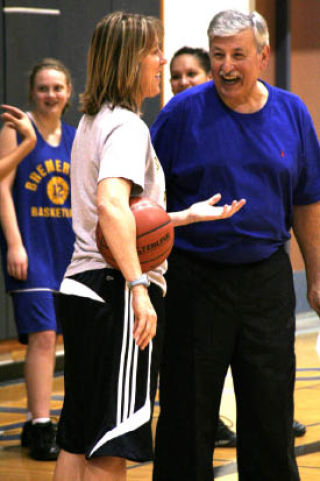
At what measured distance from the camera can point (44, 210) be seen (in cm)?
549

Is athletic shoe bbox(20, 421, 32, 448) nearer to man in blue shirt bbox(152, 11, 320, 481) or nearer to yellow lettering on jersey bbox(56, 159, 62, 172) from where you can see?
yellow lettering on jersey bbox(56, 159, 62, 172)

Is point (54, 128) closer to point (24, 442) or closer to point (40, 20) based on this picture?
point (24, 442)

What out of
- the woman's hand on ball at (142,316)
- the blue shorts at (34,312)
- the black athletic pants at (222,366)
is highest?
the woman's hand on ball at (142,316)

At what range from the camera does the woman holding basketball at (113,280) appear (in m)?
3.10

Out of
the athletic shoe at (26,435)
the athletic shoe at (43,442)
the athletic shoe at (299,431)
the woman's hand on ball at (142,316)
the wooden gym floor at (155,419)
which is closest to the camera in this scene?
the woman's hand on ball at (142,316)

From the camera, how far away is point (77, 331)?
10.7 ft

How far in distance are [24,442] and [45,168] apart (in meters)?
1.36

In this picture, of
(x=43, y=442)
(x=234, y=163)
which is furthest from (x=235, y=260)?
(x=43, y=442)

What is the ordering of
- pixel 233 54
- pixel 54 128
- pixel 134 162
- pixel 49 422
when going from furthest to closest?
pixel 54 128 < pixel 49 422 < pixel 233 54 < pixel 134 162

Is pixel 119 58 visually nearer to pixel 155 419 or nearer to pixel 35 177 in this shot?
pixel 35 177

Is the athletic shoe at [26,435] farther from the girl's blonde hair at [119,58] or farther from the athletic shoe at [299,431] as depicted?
the girl's blonde hair at [119,58]

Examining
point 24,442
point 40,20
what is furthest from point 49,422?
point 40,20

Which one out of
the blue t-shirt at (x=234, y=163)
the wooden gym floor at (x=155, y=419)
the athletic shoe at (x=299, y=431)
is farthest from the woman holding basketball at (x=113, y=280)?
the athletic shoe at (x=299, y=431)

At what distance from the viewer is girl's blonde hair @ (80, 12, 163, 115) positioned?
326cm
